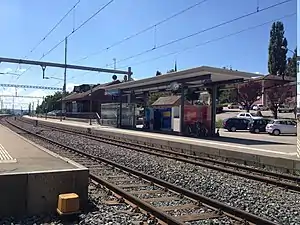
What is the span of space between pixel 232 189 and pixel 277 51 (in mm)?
81484

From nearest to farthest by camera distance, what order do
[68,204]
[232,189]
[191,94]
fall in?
[68,204] < [232,189] < [191,94]

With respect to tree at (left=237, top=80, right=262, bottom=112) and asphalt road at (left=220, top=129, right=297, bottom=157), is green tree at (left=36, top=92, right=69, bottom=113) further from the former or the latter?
asphalt road at (left=220, top=129, right=297, bottom=157)

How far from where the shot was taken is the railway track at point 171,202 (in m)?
6.71

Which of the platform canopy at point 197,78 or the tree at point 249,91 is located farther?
the tree at point 249,91

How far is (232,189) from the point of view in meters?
9.73

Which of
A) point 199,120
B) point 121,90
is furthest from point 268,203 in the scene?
point 121,90

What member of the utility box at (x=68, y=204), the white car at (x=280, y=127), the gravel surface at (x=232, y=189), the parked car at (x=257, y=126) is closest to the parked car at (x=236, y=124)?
the parked car at (x=257, y=126)

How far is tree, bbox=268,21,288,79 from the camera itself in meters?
82.9

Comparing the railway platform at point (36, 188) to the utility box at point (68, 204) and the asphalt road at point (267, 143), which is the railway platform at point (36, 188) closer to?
the utility box at point (68, 204)

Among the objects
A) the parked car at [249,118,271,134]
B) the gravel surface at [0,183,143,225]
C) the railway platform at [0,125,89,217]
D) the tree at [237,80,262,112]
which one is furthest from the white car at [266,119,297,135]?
the tree at [237,80,262,112]

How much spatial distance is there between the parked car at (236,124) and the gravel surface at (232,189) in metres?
26.2

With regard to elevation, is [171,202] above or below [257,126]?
below

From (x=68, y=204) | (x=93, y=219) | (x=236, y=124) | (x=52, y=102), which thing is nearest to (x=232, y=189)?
(x=93, y=219)

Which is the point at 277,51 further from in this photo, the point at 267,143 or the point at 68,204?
the point at 68,204
